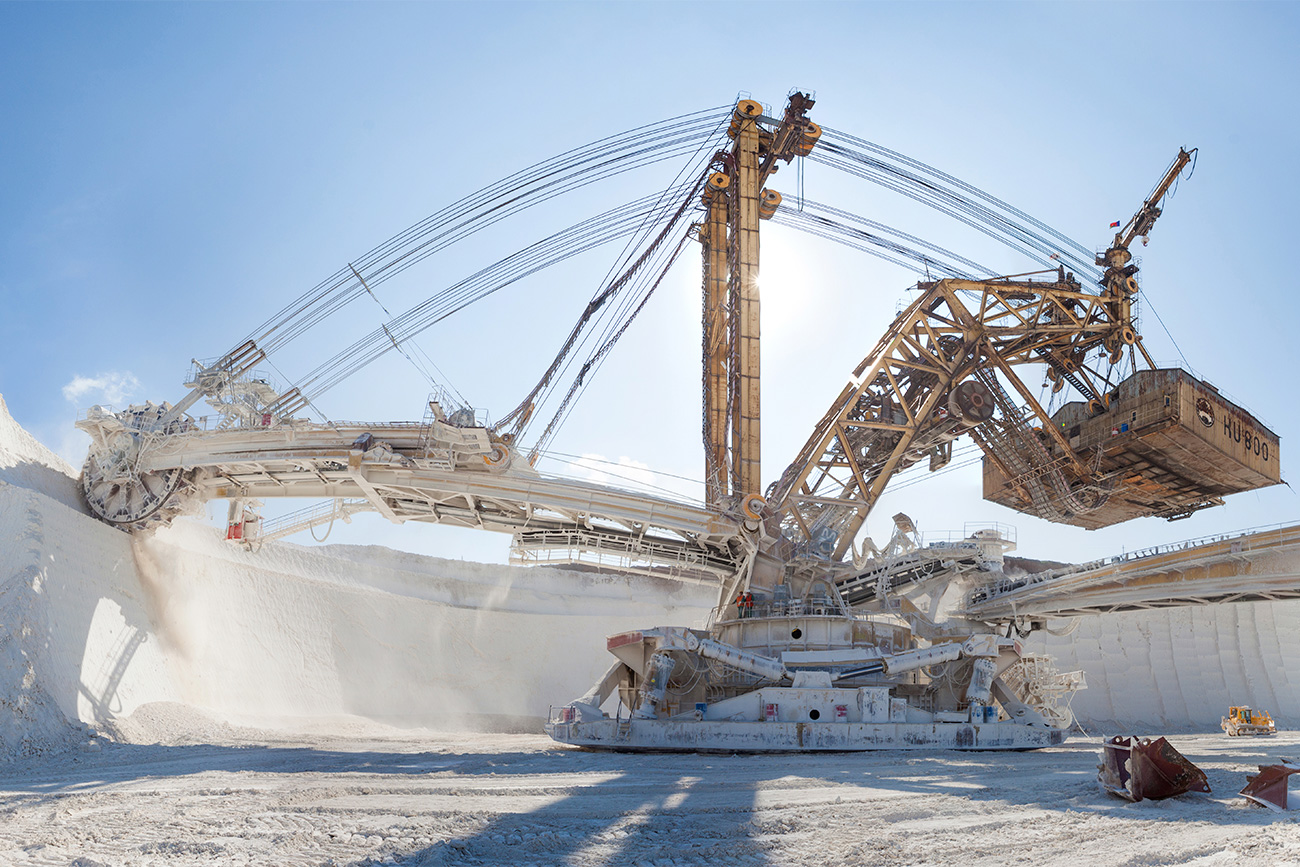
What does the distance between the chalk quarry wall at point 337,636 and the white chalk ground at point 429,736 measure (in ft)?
0.27

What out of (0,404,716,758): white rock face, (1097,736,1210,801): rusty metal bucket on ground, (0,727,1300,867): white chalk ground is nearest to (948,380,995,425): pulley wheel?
(0,727,1300,867): white chalk ground

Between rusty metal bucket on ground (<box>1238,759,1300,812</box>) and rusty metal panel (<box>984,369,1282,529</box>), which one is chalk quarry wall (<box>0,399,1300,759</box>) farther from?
rusty metal bucket on ground (<box>1238,759,1300,812</box>)

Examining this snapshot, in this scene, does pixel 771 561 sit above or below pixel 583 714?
above

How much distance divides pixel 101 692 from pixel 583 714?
401 inches

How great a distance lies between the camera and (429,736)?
75.4 ft

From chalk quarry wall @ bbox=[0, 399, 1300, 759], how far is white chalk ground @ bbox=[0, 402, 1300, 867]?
0.08 meters

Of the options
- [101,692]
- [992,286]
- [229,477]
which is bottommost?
[101,692]

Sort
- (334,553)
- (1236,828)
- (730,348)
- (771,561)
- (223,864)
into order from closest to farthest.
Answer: (223,864) < (1236,828) < (771,561) < (730,348) < (334,553)

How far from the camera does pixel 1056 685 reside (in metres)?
26.1

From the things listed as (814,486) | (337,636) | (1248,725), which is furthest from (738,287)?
(1248,725)

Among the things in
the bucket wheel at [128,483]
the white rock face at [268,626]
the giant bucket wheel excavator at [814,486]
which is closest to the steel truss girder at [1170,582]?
the giant bucket wheel excavator at [814,486]

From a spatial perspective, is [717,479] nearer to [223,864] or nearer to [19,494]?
[19,494]

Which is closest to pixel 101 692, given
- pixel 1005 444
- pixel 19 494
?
pixel 19 494

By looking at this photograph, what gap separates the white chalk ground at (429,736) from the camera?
7020 millimetres
